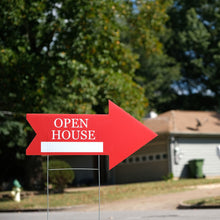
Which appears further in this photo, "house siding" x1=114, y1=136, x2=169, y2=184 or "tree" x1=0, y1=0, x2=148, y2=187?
"house siding" x1=114, y1=136, x2=169, y2=184

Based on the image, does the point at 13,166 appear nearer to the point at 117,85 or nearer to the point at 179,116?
the point at 179,116

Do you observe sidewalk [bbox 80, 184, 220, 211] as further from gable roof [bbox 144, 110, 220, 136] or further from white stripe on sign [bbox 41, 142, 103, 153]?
gable roof [bbox 144, 110, 220, 136]

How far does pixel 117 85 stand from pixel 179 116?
1119 centimetres

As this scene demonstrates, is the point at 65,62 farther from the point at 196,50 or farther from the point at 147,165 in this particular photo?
the point at 196,50

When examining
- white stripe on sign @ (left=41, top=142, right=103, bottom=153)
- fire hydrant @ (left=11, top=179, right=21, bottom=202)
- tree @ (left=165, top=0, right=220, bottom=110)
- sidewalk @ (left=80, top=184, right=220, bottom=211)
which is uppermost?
tree @ (left=165, top=0, right=220, bottom=110)

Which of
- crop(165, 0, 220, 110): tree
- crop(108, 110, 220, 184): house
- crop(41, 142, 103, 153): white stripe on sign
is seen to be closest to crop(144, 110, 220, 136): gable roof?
crop(108, 110, 220, 184): house

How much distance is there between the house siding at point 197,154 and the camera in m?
25.1

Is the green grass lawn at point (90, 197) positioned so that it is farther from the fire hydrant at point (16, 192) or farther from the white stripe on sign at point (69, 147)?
the white stripe on sign at point (69, 147)

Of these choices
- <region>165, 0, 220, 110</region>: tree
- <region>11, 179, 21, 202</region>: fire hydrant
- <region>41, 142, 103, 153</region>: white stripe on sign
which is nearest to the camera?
<region>41, 142, 103, 153</region>: white stripe on sign

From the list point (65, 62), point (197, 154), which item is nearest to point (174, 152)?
point (197, 154)

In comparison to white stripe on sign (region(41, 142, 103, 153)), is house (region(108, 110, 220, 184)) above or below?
above

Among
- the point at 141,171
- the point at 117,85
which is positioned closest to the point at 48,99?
the point at 117,85

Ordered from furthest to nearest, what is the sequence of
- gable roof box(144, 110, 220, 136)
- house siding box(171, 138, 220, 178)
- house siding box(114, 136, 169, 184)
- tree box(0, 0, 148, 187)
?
gable roof box(144, 110, 220, 136) → house siding box(114, 136, 169, 184) → house siding box(171, 138, 220, 178) → tree box(0, 0, 148, 187)

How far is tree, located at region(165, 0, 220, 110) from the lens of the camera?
128 ft
